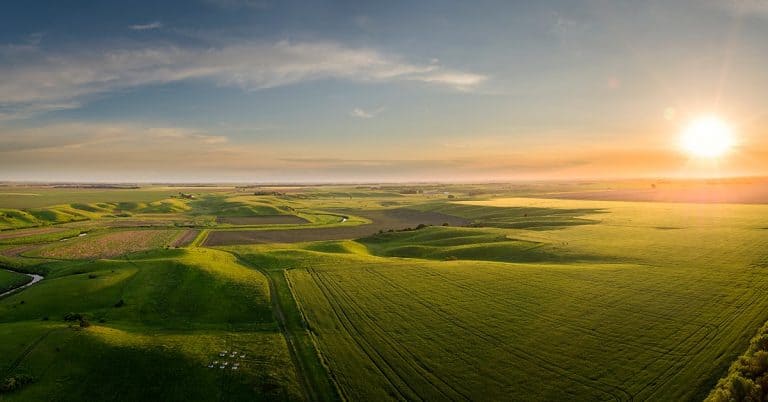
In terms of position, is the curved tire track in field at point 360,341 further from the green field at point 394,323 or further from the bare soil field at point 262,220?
the bare soil field at point 262,220

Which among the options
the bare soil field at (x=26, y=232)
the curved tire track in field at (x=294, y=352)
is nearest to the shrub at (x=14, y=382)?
the curved tire track in field at (x=294, y=352)

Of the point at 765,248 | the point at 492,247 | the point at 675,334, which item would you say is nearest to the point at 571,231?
the point at 492,247

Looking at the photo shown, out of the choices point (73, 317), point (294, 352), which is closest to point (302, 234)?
point (73, 317)

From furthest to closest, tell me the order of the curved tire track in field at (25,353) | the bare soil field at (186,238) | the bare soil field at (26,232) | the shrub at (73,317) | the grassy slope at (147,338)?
the bare soil field at (26,232), the bare soil field at (186,238), the shrub at (73,317), the curved tire track in field at (25,353), the grassy slope at (147,338)

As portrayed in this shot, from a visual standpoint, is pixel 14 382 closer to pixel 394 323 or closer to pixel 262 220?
pixel 394 323

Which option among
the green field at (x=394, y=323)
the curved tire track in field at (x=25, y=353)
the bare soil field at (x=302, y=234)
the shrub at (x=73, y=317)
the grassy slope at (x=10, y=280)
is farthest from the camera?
the bare soil field at (x=302, y=234)

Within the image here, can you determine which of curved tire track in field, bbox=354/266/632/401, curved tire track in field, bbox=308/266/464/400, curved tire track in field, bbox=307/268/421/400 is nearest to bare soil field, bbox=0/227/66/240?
curved tire track in field, bbox=307/268/421/400
